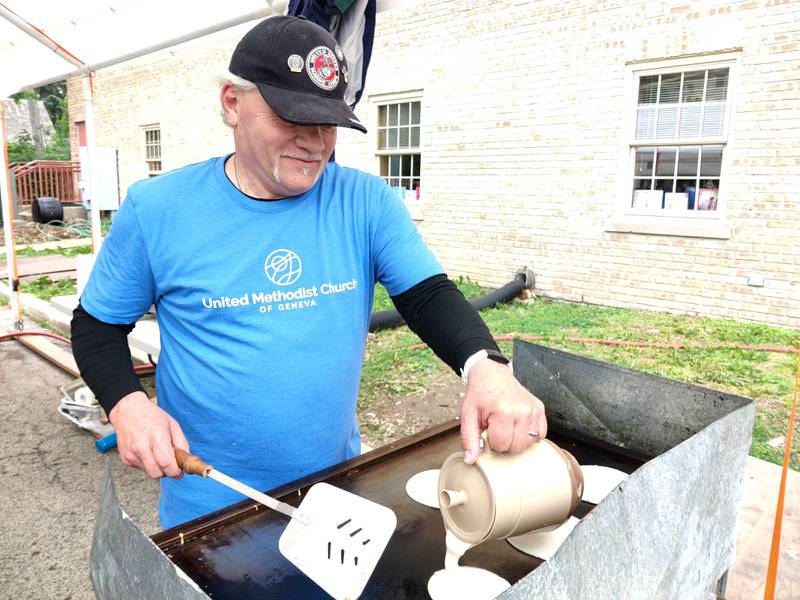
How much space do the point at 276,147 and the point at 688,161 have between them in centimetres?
607

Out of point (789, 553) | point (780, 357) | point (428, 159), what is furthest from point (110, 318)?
point (428, 159)

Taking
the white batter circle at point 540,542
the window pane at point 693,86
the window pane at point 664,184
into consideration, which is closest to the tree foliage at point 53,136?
the window pane at point 664,184

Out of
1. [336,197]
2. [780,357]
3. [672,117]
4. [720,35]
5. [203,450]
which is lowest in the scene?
[780,357]

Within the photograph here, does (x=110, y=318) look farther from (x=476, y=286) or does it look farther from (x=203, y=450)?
(x=476, y=286)

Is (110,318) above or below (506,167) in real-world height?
below

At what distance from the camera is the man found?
4.53 feet

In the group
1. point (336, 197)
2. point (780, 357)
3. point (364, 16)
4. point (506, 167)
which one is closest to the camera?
point (336, 197)

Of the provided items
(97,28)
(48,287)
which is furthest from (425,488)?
(48,287)

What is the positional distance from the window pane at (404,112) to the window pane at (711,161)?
388 cm

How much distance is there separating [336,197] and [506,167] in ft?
21.0

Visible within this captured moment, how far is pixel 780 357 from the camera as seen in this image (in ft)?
16.9

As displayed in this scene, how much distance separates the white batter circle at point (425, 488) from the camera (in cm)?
141

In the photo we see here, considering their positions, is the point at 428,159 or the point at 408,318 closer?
the point at 408,318

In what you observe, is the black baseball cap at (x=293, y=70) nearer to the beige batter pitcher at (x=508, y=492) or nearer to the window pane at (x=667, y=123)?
the beige batter pitcher at (x=508, y=492)
